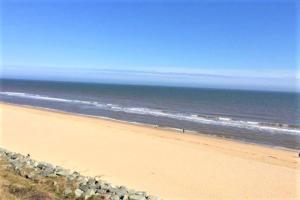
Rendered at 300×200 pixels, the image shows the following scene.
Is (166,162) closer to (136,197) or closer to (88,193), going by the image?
(136,197)

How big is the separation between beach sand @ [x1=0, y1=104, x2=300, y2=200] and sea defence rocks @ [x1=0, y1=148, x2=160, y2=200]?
121cm

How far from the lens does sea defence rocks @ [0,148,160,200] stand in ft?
22.3

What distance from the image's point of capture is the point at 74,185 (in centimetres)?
731

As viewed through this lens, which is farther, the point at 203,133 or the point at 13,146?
the point at 203,133

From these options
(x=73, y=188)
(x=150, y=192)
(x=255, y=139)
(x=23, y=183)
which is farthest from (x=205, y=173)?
(x=255, y=139)

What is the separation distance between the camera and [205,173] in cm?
1063

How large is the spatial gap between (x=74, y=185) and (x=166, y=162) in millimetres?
4845

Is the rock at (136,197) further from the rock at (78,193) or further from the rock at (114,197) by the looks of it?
the rock at (78,193)

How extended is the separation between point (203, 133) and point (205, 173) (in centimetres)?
1139

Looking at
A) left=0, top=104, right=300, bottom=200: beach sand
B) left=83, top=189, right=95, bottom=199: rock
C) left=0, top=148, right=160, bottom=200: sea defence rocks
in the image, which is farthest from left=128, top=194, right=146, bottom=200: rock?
left=0, top=104, right=300, bottom=200: beach sand

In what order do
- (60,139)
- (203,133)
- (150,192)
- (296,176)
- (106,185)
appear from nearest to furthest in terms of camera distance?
1. (106,185)
2. (150,192)
3. (296,176)
4. (60,139)
5. (203,133)

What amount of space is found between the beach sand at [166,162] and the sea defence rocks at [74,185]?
3.96ft

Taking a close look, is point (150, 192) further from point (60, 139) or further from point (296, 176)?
point (60, 139)

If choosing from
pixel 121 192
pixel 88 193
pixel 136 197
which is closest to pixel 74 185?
pixel 88 193
